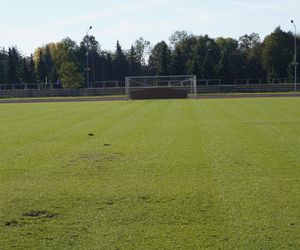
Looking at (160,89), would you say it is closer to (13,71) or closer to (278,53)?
(13,71)

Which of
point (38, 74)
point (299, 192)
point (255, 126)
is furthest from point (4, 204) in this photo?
point (38, 74)

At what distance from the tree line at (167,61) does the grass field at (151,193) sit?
77.1 m

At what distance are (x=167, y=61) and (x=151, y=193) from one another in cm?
9411

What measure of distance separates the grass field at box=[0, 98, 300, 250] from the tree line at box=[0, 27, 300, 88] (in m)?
77.1

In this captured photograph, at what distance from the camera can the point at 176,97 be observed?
52.7 meters

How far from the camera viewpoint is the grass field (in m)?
6.14

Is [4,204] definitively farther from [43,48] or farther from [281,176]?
[43,48]

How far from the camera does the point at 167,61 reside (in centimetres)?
10131

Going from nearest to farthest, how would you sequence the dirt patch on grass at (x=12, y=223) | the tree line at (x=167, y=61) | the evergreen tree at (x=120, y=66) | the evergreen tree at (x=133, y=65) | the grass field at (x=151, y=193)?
the grass field at (x=151, y=193) < the dirt patch on grass at (x=12, y=223) < the tree line at (x=167, y=61) < the evergreen tree at (x=120, y=66) < the evergreen tree at (x=133, y=65)

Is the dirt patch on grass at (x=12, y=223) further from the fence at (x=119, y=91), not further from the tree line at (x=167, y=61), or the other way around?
the tree line at (x=167, y=61)

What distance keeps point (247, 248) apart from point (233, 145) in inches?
316

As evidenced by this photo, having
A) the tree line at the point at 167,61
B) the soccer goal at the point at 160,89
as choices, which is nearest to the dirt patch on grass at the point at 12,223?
the soccer goal at the point at 160,89

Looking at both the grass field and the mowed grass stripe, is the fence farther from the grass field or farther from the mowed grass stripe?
the grass field

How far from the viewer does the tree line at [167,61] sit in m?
93.2
